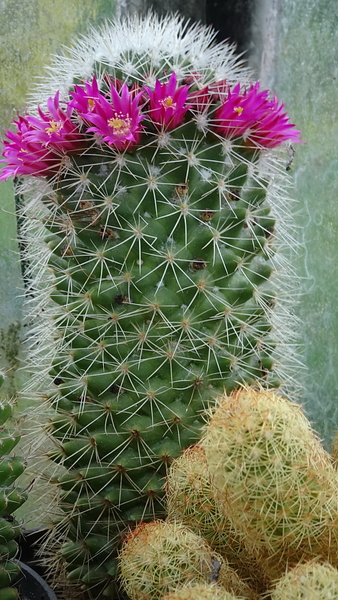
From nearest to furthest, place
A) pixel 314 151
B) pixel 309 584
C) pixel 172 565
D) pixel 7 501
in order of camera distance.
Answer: pixel 309 584 < pixel 172 565 < pixel 7 501 < pixel 314 151

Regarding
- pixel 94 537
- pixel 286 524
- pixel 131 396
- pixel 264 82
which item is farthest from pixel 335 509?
pixel 264 82

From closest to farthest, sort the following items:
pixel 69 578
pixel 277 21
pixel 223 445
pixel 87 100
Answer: pixel 223 445, pixel 87 100, pixel 69 578, pixel 277 21

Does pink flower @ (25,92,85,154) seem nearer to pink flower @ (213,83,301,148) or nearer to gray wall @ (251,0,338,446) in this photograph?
pink flower @ (213,83,301,148)

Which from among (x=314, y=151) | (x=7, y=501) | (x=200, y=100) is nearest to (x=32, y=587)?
(x=7, y=501)

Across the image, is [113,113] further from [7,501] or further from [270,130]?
[7,501]

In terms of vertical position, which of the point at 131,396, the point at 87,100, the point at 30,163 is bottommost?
the point at 131,396

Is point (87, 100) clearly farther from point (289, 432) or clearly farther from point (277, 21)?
point (277, 21)
